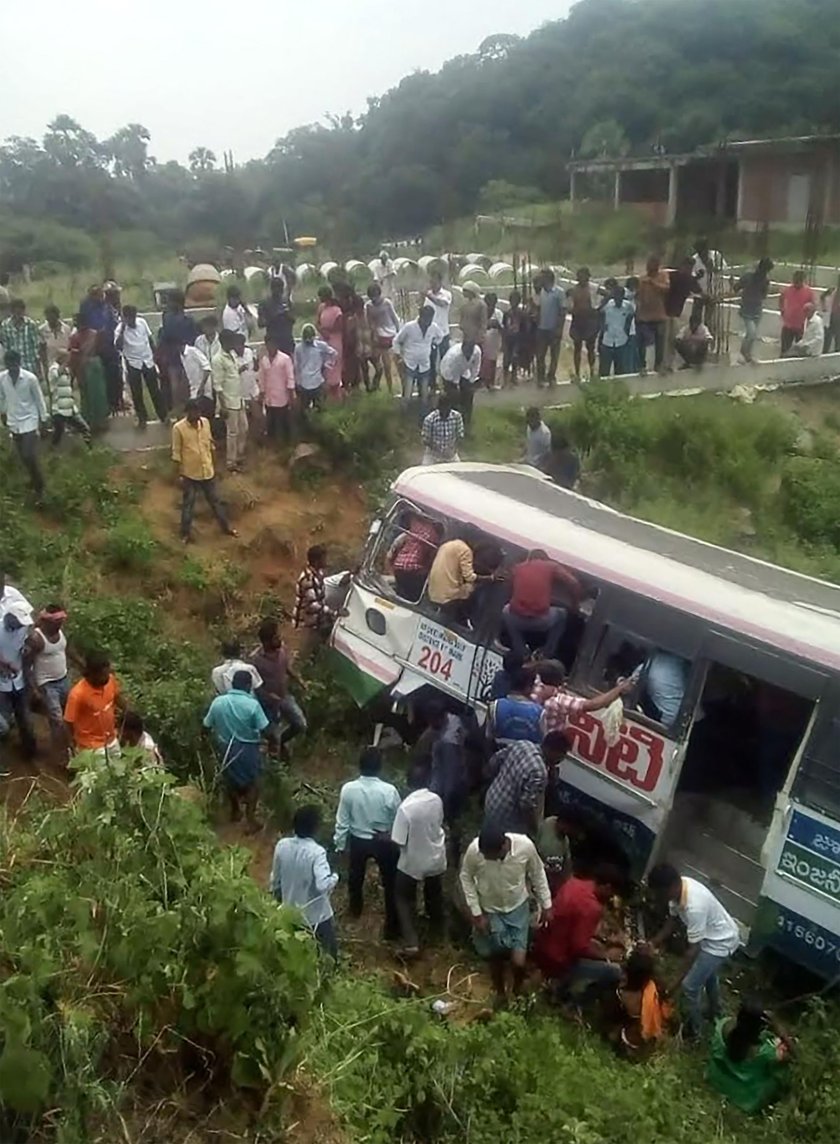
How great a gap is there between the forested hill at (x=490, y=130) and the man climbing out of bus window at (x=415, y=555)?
101 feet

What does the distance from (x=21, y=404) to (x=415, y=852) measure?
5.64 meters

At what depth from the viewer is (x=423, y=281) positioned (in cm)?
2305

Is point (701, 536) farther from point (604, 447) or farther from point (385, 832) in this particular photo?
point (385, 832)

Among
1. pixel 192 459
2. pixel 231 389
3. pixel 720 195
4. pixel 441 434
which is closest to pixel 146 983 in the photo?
pixel 192 459

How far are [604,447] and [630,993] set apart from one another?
27.4 ft

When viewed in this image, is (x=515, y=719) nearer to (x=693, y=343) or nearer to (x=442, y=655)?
(x=442, y=655)

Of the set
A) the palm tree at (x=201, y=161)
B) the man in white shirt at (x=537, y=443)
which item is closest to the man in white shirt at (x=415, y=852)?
the man in white shirt at (x=537, y=443)

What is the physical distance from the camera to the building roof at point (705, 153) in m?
30.5

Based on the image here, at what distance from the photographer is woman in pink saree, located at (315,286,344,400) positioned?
1248cm

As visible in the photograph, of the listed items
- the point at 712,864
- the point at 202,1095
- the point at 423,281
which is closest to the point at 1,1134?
the point at 202,1095

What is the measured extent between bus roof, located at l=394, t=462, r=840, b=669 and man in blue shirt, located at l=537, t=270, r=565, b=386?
5.02m

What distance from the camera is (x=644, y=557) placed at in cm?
722

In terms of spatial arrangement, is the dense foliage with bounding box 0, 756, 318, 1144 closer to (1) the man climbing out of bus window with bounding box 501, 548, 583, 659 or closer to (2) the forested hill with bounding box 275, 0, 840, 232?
(1) the man climbing out of bus window with bounding box 501, 548, 583, 659

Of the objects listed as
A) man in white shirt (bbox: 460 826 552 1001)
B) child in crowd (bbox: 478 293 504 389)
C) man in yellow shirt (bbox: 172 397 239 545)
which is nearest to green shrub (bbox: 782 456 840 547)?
child in crowd (bbox: 478 293 504 389)
